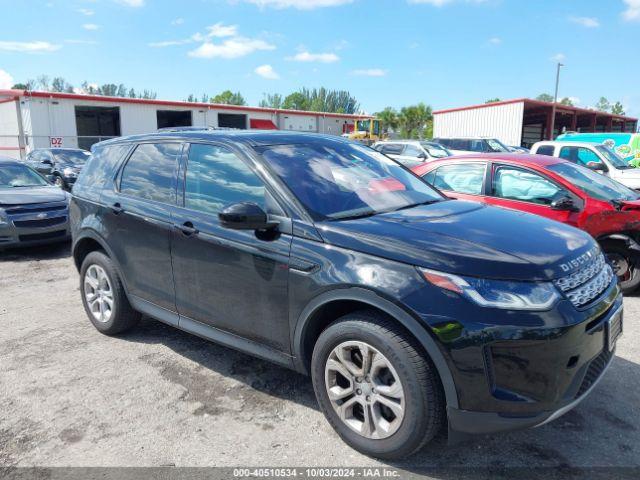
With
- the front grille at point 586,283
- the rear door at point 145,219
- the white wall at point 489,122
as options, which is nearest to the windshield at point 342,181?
the rear door at point 145,219

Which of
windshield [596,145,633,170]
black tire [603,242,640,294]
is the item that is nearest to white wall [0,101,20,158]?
windshield [596,145,633,170]

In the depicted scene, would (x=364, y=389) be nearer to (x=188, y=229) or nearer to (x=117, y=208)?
(x=188, y=229)

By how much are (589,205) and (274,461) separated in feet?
14.7

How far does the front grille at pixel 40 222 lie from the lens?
773cm

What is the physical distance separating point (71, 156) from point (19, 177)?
9835mm

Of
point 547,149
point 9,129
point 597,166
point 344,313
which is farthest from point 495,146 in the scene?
point 9,129

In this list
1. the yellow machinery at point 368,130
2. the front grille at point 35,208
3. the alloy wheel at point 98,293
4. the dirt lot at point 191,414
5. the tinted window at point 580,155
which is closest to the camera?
the dirt lot at point 191,414

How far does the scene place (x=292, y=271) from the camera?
295 centimetres

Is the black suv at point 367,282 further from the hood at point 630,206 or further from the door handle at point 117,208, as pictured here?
the hood at point 630,206

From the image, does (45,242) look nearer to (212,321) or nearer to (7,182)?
(7,182)

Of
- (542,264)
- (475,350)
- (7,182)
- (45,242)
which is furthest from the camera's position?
(7,182)

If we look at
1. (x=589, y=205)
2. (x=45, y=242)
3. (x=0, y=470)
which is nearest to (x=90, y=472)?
(x=0, y=470)

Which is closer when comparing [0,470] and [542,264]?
[542,264]

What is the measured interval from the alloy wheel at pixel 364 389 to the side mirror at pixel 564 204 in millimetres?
3682
